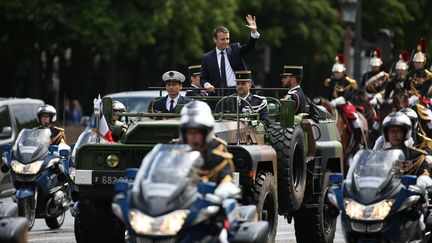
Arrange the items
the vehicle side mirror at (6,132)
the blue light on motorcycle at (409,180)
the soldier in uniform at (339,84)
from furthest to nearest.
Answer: the soldier in uniform at (339,84), the vehicle side mirror at (6,132), the blue light on motorcycle at (409,180)

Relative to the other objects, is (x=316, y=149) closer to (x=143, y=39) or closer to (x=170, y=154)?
(x=170, y=154)

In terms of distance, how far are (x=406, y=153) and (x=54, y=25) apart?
2494 centimetres

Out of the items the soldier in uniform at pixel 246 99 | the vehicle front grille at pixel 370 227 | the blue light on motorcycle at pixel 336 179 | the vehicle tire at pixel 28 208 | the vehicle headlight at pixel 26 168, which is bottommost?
the vehicle tire at pixel 28 208

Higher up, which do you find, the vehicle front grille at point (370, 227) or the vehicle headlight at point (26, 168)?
the vehicle front grille at point (370, 227)

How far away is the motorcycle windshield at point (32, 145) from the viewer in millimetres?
20703

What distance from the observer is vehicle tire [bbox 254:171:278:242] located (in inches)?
606

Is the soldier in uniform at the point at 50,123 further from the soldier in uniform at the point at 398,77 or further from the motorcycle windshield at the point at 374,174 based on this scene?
the soldier in uniform at the point at 398,77

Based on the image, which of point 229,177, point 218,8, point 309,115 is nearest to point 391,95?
point 309,115

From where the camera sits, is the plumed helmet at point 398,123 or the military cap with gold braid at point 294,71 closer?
the plumed helmet at point 398,123

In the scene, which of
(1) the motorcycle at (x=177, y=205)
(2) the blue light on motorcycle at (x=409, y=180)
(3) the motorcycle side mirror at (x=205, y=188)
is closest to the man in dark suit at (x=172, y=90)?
(2) the blue light on motorcycle at (x=409, y=180)

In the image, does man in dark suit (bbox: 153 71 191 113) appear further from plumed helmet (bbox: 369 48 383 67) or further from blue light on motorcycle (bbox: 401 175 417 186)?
plumed helmet (bbox: 369 48 383 67)

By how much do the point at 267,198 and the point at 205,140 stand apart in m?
3.32

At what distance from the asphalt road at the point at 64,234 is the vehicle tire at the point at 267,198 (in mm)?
2864

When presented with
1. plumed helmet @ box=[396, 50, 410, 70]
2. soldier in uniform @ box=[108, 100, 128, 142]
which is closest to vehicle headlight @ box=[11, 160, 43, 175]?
soldier in uniform @ box=[108, 100, 128, 142]
